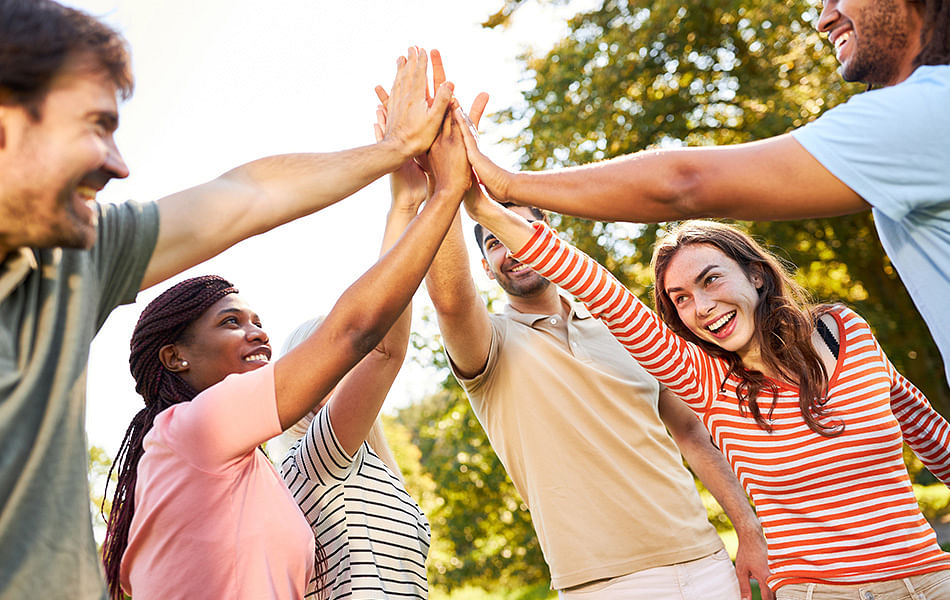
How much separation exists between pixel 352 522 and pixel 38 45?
1936mm

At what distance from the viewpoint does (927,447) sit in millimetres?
3400

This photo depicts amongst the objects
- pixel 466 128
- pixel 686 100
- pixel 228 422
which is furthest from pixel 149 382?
pixel 686 100

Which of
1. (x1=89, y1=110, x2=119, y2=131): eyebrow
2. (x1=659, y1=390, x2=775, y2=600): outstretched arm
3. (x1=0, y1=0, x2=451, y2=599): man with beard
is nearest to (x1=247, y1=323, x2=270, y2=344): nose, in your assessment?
(x1=0, y1=0, x2=451, y2=599): man with beard

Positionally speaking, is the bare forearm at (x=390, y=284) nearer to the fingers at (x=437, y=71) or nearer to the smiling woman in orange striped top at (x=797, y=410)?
the smiling woman in orange striped top at (x=797, y=410)

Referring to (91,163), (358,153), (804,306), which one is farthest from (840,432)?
(91,163)

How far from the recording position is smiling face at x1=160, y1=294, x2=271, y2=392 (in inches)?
124

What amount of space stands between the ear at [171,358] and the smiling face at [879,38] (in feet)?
7.90

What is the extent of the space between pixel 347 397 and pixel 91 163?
4.67 feet

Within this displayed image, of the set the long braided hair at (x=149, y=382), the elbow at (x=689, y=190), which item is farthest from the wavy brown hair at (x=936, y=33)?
the long braided hair at (x=149, y=382)

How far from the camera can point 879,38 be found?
2.42 meters

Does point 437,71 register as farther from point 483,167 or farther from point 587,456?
point 587,456

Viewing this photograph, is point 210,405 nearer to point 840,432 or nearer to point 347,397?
point 347,397

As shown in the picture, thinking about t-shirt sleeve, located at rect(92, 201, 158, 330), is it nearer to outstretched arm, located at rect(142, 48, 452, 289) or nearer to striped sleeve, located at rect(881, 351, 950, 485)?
outstretched arm, located at rect(142, 48, 452, 289)

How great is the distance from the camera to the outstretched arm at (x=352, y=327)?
7.67 ft
